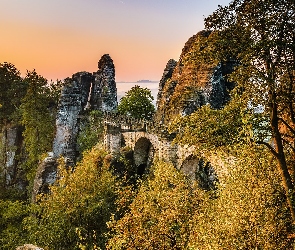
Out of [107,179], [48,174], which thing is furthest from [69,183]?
[48,174]

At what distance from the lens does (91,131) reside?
198 ft

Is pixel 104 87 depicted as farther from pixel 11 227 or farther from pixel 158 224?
pixel 158 224

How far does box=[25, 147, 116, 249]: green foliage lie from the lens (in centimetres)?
2762

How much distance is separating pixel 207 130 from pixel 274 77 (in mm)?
3700

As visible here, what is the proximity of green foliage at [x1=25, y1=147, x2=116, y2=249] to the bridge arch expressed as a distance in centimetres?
1386

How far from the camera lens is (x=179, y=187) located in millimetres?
19984

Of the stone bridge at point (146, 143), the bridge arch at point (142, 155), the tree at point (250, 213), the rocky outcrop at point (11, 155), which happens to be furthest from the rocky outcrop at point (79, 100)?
the tree at point (250, 213)

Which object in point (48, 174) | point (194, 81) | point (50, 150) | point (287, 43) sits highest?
point (194, 81)

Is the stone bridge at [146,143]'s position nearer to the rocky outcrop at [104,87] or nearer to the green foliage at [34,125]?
the rocky outcrop at [104,87]

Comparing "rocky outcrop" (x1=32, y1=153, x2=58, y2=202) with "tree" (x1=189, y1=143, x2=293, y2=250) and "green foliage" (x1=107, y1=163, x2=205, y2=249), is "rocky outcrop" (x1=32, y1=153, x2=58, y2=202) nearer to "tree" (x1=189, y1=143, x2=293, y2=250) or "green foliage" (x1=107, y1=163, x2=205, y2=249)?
"green foliage" (x1=107, y1=163, x2=205, y2=249)

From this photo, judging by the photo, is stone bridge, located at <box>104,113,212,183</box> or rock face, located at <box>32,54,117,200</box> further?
rock face, located at <box>32,54,117,200</box>

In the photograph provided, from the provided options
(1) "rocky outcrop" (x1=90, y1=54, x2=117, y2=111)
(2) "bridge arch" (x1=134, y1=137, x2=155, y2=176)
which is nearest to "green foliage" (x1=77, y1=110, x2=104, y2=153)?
(1) "rocky outcrop" (x1=90, y1=54, x2=117, y2=111)

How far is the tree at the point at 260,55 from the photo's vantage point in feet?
44.5

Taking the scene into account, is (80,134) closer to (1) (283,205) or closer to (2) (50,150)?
(2) (50,150)
